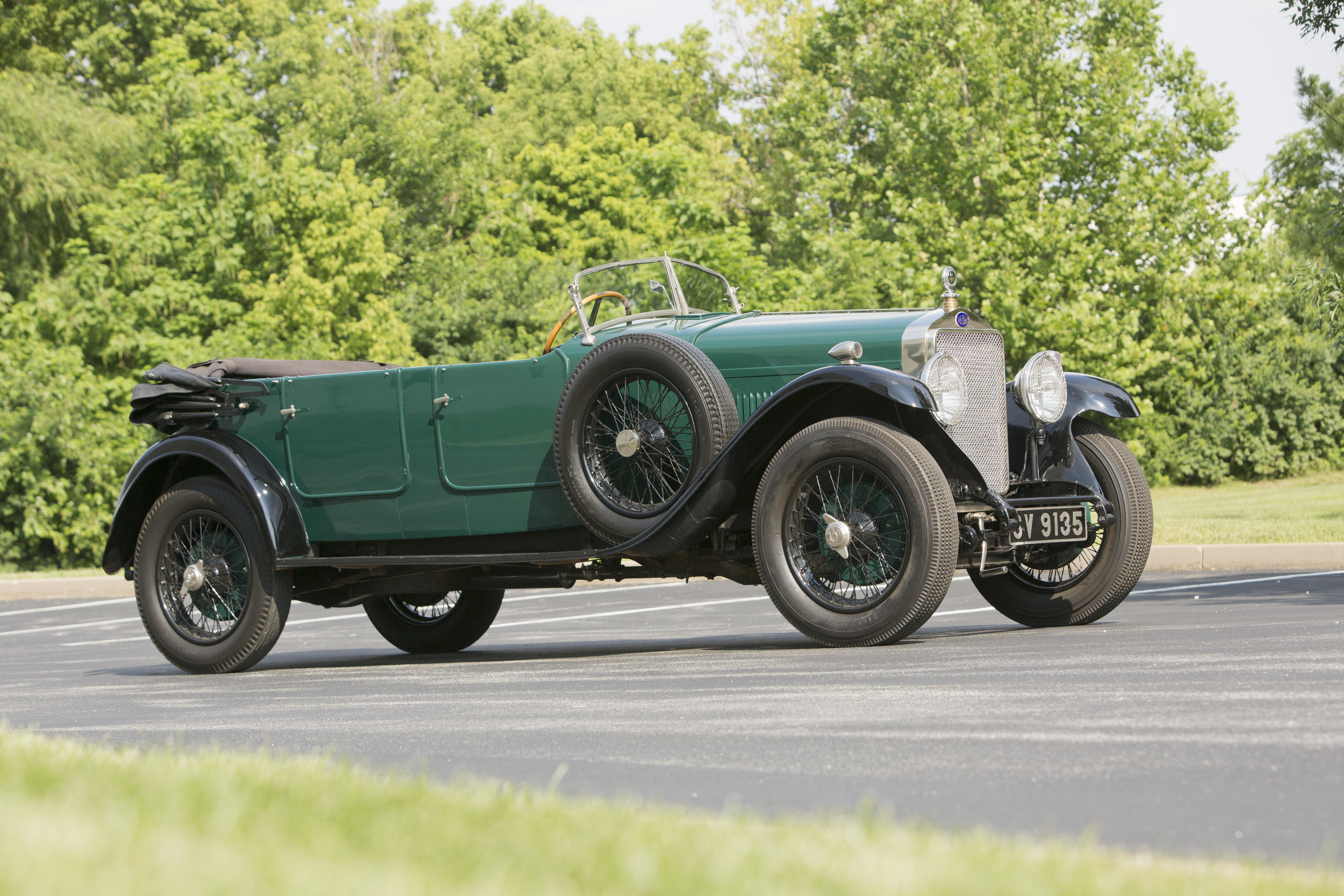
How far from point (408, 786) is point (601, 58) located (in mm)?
53199

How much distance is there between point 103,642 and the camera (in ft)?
37.0

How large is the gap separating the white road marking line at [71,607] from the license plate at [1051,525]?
36.5 feet

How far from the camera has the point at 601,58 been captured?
5425 centimetres

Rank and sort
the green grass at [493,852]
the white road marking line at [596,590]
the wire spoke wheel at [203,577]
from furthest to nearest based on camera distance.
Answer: the white road marking line at [596,590], the wire spoke wheel at [203,577], the green grass at [493,852]

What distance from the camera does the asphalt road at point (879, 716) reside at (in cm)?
325

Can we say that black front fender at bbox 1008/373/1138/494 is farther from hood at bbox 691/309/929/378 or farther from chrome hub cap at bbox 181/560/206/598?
chrome hub cap at bbox 181/560/206/598

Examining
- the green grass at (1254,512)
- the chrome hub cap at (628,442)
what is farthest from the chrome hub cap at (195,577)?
the green grass at (1254,512)

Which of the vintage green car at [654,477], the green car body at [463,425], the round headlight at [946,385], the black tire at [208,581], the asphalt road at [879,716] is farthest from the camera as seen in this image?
the black tire at [208,581]

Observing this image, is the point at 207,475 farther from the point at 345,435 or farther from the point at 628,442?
the point at 628,442

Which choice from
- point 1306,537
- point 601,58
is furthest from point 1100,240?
point 601,58

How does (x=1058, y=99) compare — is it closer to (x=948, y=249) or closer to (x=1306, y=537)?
(x=948, y=249)

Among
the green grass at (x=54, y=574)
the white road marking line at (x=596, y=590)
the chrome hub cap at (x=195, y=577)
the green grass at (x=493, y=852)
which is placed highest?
the chrome hub cap at (x=195, y=577)

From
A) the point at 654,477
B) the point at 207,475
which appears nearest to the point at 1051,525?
the point at 654,477

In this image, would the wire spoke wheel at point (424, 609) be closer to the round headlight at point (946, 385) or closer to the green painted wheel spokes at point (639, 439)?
the green painted wheel spokes at point (639, 439)
